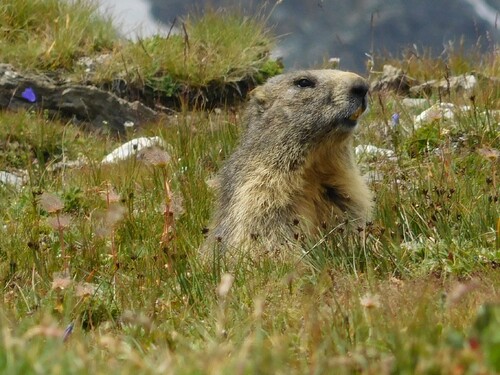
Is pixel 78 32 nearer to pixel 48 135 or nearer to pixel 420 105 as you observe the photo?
pixel 48 135

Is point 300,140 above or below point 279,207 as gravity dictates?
above

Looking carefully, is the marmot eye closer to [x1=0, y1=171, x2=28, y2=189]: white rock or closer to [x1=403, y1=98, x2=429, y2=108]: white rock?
[x1=0, y1=171, x2=28, y2=189]: white rock

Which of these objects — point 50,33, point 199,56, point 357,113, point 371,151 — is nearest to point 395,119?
point 371,151

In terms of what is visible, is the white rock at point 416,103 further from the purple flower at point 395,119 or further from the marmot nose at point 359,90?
the marmot nose at point 359,90

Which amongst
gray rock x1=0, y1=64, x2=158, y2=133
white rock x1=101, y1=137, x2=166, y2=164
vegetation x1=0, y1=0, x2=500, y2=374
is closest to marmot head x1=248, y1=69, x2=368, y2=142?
vegetation x1=0, y1=0, x2=500, y2=374

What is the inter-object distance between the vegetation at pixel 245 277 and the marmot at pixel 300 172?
0.24 meters

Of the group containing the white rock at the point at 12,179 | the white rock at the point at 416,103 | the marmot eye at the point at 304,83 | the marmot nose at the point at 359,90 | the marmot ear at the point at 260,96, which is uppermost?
the marmot nose at the point at 359,90

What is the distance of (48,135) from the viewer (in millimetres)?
9758

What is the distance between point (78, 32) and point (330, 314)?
33.7ft

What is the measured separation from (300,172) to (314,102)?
45 cm

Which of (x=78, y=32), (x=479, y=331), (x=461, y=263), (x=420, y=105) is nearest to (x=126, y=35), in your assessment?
(x=78, y=32)

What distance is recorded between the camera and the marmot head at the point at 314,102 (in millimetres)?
5438

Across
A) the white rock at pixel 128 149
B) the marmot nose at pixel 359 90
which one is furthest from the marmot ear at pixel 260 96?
the white rock at pixel 128 149

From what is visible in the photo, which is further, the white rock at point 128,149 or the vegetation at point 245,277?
the white rock at point 128,149
